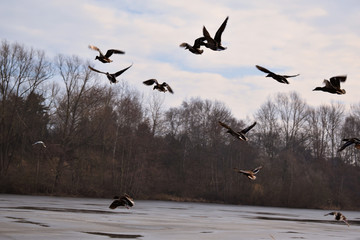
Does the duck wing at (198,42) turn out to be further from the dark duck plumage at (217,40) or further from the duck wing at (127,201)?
the duck wing at (127,201)

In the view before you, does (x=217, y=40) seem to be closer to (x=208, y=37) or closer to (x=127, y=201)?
(x=208, y=37)

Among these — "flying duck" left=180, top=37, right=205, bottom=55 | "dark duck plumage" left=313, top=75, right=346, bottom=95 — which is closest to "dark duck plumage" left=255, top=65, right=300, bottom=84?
"dark duck plumage" left=313, top=75, right=346, bottom=95

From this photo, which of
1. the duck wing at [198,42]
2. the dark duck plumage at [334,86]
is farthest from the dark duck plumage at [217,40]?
the dark duck plumage at [334,86]

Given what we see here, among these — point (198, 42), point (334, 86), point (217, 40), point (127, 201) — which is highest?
point (198, 42)

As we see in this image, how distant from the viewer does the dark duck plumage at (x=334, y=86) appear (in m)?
6.54

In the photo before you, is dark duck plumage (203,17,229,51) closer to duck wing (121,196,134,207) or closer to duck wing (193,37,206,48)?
duck wing (193,37,206,48)

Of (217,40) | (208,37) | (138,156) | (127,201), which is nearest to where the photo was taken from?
(217,40)

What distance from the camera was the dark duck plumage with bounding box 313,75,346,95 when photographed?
654 cm

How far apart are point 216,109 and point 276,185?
57.4ft

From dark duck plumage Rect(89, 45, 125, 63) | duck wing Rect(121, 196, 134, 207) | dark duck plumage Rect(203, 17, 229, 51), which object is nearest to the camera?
dark duck plumage Rect(203, 17, 229, 51)

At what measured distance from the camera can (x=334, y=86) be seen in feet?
21.8

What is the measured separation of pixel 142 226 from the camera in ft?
53.5

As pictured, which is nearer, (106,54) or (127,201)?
(127,201)

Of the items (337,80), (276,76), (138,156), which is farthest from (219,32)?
(138,156)
